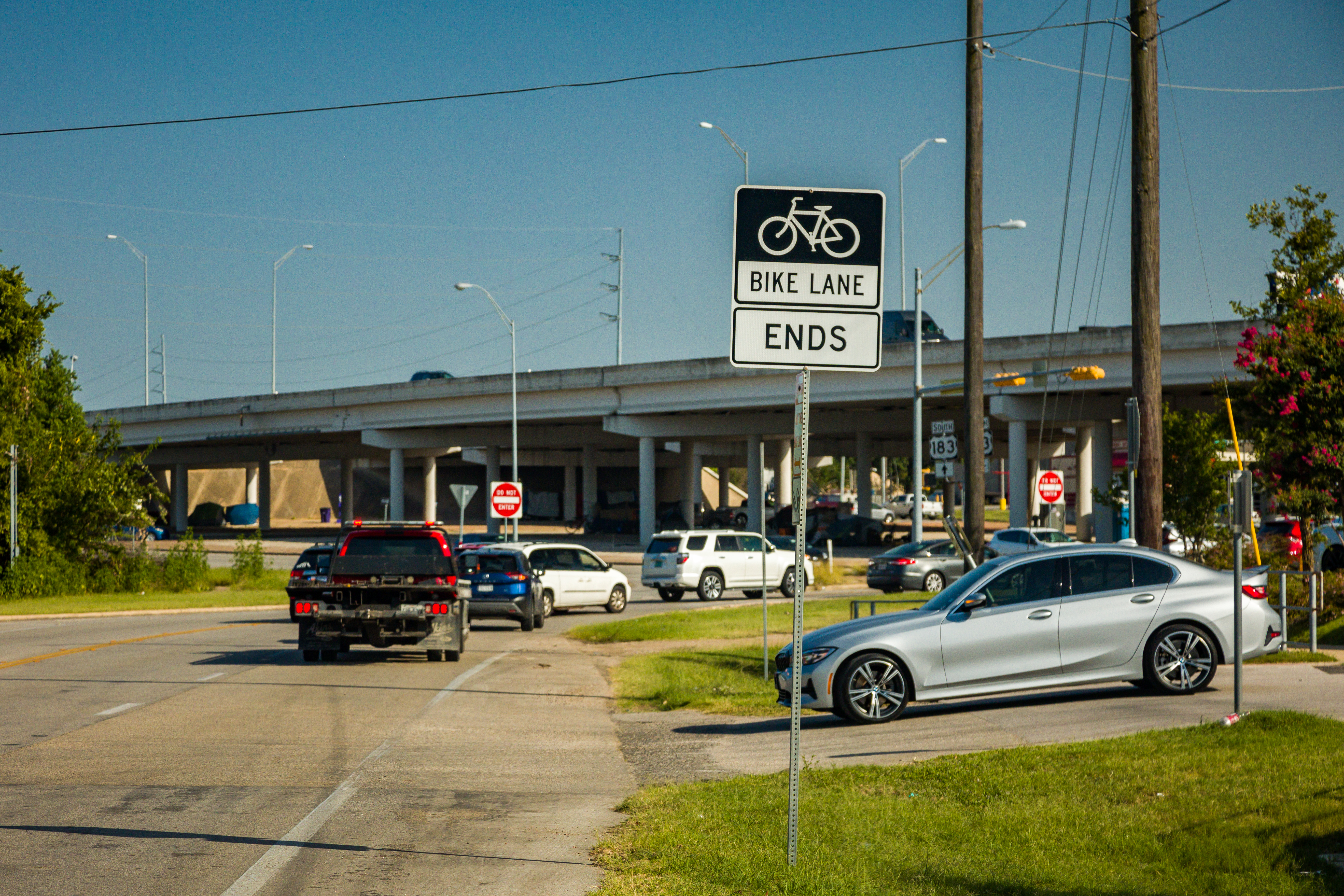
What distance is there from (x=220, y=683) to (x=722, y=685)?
6379 millimetres

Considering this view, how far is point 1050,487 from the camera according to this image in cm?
3209

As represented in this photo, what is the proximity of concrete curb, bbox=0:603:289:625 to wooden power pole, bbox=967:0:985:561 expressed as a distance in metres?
17.4

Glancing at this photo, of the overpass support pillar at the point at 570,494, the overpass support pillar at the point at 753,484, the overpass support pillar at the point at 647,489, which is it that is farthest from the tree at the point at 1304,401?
the overpass support pillar at the point at 570,494

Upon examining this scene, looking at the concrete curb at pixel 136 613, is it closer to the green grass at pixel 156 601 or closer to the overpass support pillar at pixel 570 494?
the green grass at pixel 156 601

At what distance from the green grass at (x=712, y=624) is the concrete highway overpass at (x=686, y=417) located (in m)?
9.33

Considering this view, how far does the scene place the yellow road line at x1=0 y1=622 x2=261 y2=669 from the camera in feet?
61.6

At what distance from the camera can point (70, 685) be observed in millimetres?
16000

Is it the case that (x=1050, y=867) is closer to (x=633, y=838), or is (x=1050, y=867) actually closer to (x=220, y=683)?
(x=633, y=838)

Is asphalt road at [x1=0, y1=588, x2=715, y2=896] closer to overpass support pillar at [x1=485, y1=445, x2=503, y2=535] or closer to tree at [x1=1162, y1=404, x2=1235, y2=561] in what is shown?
tree at [x1=1162, y1=404, x2=1235, y2=561]

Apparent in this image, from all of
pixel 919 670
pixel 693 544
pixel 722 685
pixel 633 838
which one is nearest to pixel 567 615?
pixel 693 544

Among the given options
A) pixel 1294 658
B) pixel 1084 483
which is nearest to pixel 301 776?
pixel 1294 658

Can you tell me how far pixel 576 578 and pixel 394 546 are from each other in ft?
35.9

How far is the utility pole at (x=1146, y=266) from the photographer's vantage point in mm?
15867

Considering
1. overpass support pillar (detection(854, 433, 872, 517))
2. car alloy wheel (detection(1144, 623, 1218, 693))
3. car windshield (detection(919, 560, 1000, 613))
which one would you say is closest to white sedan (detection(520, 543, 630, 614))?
car windshield (detection(919, 560, 1000, 613))
